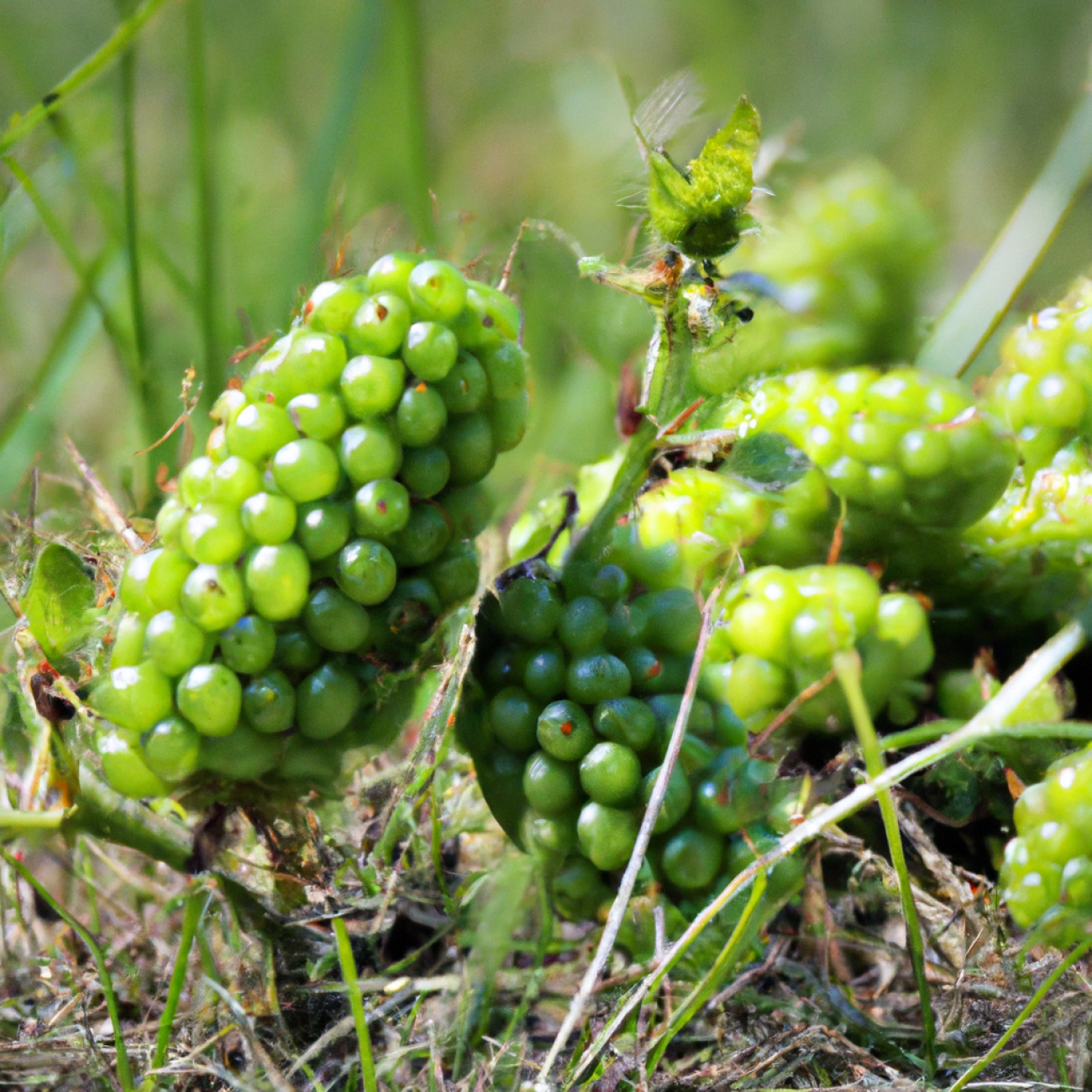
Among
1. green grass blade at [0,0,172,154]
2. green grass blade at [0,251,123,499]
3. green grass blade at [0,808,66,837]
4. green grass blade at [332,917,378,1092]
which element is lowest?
green grass blade at [332,917,378,1092]

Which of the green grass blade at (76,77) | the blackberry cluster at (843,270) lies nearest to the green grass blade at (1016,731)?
the blackberry cluster at (843,270)

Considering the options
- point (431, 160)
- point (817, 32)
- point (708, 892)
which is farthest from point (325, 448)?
point (817, 32)

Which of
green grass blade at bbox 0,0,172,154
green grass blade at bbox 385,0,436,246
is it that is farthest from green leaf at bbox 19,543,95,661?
green grass blade at bbox 385,0,436,246

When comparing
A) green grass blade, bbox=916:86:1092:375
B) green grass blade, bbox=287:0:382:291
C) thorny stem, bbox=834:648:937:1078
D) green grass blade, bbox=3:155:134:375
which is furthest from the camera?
green grass blade, bbox=287:0:382:291

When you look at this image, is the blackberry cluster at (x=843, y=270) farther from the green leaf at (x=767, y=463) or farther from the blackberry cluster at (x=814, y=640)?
the blackberry cluster at (x=814, y=640)

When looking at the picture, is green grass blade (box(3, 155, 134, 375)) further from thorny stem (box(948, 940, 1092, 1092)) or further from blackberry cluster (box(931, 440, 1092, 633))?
thorny stem (box(948, 940, 1092, 1092))

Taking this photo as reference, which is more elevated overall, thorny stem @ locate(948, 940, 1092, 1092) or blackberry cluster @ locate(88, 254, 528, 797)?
blackberry cluster @ locate(88, 254, 528, 797)

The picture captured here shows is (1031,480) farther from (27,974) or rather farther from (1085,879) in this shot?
(27,974)
